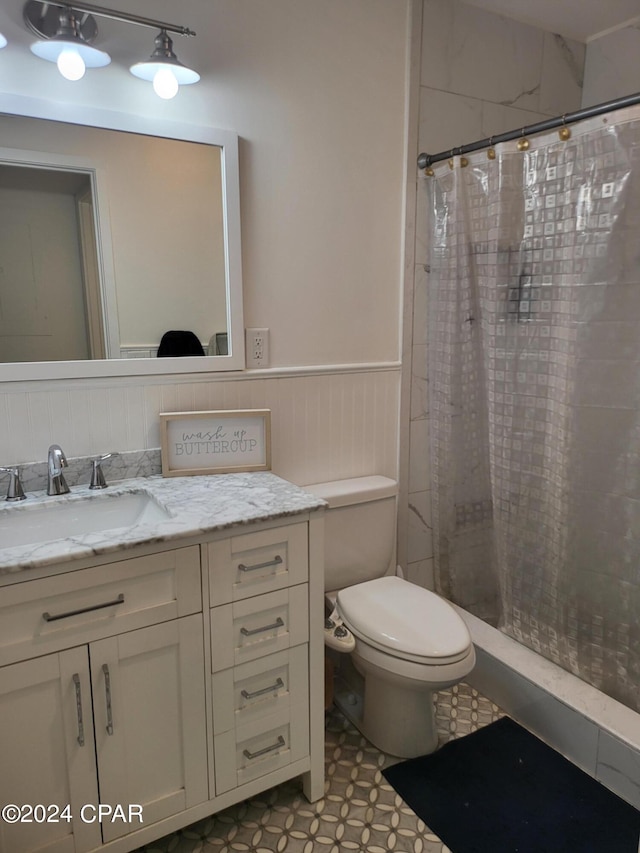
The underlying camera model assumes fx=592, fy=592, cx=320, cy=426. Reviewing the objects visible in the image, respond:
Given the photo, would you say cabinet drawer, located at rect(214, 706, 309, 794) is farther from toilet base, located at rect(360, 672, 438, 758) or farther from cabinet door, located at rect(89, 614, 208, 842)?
toilet base, located at rect(360, 672, 438, 758)

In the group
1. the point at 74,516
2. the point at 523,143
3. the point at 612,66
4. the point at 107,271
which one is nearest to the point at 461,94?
the point at 523,143

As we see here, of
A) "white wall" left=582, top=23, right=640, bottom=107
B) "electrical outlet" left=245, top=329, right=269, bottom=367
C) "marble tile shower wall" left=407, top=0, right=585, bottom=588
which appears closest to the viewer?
"electrical outlet" left=245, top=329, right=269, bottom=367

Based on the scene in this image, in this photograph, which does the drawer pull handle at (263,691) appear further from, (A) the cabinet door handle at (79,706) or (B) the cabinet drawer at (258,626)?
(A) the cabinet door handle at (79,706)

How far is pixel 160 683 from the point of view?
1351 mm

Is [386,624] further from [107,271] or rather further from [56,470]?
[107,271]

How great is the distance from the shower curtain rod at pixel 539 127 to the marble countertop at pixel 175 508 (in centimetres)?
122

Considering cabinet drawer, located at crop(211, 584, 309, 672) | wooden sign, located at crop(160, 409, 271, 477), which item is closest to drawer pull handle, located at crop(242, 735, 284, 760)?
cabinet drawer, located at crop(211, 584, 309, 672)

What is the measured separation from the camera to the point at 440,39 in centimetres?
205

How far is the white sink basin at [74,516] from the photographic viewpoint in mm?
1467

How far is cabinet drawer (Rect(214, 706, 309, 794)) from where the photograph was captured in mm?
1463

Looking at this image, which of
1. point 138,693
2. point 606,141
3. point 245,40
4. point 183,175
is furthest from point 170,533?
point 606,141

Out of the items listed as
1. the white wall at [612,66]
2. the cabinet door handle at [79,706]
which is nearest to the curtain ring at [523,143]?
the white wall at [612,66]

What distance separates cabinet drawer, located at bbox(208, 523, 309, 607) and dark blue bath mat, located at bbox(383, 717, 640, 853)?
2.44 ft

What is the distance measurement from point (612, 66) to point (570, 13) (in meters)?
0.30
